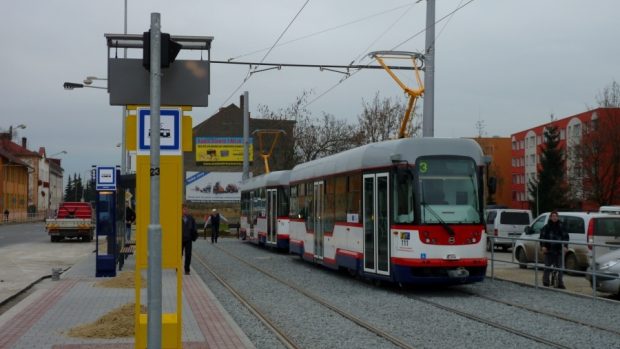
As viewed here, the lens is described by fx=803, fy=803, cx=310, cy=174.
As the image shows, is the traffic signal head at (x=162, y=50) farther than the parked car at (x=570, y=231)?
No

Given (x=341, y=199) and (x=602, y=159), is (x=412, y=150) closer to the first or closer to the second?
(x=341, y=199)

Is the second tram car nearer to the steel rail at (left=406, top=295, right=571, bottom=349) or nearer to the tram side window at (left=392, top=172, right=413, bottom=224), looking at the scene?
the tram side window at (left=392, top=172, right=413, bottom=224)

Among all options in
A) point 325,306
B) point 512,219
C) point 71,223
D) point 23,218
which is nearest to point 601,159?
point 512,219

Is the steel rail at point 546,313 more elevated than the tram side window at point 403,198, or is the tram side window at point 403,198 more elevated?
the tram side window at point 403,198

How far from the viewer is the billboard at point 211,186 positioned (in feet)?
217

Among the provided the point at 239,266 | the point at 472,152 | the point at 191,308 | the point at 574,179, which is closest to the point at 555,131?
the point at 574,179

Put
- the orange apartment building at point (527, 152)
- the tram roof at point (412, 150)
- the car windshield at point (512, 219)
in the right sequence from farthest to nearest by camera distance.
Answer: the orange apartment building at point (527, 152), the car windshield at point (512, 219), the tram roof at point (412, 150)

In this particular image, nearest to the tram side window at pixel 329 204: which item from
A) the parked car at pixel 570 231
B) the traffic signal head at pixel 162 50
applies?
the parked car at pixel 570 231

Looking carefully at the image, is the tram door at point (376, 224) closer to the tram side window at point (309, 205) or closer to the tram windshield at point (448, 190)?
the tram windshield at point (448, 190)

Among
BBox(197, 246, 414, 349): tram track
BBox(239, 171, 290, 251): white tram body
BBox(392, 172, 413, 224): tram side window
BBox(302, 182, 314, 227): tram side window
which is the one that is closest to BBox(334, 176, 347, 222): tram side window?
BBox(197, 246, 414, 349): tram track

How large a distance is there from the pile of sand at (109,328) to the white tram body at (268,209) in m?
17.3

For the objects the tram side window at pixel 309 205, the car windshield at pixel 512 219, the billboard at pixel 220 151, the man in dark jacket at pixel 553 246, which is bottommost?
the man in dark jacket at pixel 553 246

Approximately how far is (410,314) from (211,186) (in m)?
53.8

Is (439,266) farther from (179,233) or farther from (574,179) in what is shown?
(574,179)
